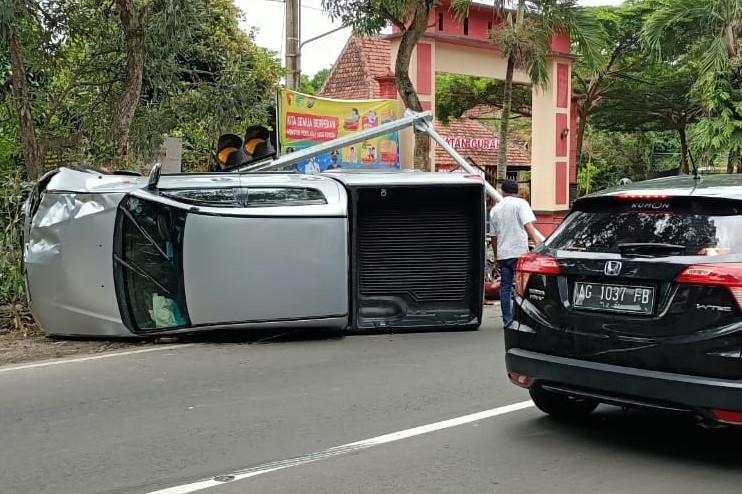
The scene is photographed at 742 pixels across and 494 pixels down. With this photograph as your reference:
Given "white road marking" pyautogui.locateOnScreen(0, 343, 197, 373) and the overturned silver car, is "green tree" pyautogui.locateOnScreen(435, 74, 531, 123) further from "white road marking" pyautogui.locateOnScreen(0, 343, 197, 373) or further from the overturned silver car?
"white road marking" pyautogui.locateOnScreen(0, 343, 197, 373)

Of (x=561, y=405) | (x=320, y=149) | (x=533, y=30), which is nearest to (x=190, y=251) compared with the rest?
(x=320, y=149)

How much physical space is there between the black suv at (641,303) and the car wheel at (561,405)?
0.25 m

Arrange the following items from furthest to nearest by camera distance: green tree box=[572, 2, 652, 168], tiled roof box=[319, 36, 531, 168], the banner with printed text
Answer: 1. green tree box=[572, 2, 652, 168]
2. tiled roof box=[319, 36, 531, 168]
3. the banner with printed text

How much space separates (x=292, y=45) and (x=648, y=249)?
1276 centimetres

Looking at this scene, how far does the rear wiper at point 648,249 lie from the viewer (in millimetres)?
5004

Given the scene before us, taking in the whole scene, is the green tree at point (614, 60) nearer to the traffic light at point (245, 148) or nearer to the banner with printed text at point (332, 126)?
the banner with printed text at point (332, 126)

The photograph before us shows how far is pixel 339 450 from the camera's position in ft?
17.9

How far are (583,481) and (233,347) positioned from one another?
16.8 ft

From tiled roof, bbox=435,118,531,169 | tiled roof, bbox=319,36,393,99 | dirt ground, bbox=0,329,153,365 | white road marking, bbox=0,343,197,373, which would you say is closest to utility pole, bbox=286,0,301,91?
tiled roof, bbox=319,36,393,99

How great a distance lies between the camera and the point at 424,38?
61.2ft

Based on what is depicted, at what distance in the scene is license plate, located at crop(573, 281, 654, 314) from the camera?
497 cm

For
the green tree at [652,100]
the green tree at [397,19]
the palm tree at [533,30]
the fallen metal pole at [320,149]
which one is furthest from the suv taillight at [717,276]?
the green tree at [652,100]

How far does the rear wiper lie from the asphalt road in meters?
1.22

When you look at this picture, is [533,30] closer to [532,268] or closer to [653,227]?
[532,268]
